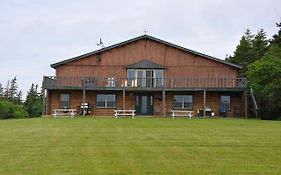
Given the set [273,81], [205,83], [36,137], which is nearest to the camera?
[36,137]

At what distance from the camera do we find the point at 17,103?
70.1 metres

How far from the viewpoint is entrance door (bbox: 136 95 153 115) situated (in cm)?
3659

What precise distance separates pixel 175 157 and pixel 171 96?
2611 cm

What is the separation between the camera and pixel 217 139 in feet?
45.9

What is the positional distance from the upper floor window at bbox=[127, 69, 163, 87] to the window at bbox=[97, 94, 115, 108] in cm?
205

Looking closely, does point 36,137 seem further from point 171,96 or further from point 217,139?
point 171,96

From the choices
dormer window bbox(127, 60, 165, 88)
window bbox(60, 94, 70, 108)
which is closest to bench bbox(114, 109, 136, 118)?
dormer window bbox(127, 60, 165, 88)

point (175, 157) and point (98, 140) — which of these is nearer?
point (175, 157)

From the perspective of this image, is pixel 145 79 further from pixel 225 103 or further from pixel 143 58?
pixel 225 103

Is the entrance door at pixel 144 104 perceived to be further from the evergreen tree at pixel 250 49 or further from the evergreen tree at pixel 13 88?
the evergreen tree at pixel 13 88

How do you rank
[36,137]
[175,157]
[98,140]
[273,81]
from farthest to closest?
1. [273,81]
2. [36,137]
3. [98,140]
4. [175,157]

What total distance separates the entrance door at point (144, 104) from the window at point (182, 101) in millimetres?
1956

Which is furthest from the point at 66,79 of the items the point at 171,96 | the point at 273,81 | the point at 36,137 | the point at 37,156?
the point at 37,156

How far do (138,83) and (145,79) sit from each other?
662mm
